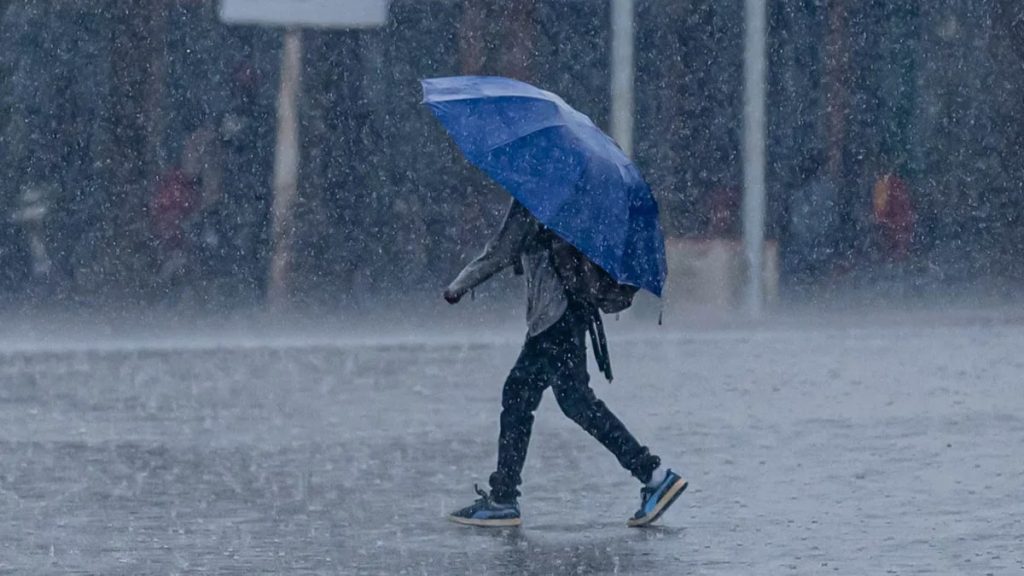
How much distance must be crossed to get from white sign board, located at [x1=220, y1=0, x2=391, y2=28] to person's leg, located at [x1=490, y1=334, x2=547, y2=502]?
10.9 meters

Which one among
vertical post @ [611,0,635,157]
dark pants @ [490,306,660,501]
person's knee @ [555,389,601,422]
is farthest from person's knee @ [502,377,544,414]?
vertical post @ [611,0,635,157]

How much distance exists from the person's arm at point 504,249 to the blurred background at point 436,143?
433 inches

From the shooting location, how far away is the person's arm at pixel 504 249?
9.01 metres

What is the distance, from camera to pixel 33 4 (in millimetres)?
21203

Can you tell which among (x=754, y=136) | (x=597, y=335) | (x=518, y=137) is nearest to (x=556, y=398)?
(x=597, y=335)

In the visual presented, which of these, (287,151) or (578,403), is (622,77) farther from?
(578,403)

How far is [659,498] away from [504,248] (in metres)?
1.14

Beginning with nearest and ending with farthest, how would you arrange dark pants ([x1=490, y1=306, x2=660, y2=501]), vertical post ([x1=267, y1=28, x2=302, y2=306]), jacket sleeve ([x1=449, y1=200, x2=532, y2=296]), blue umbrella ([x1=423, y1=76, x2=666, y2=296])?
blue umbrella ([x1=423, y1=76, x2=666, y2=296]) → jacket sleeve ([x1=449, y1=200, x2=532, y2=296]) → dark pants ([x1=490, y1=306, x2=660, y2=501]) → vertical post ([x1=267, y1=28, x2=302, y2=306])

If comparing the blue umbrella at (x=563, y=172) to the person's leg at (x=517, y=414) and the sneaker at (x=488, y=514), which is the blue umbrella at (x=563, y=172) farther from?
the sneaker at (x=488, y=514)

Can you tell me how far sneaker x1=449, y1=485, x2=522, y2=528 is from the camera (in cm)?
926

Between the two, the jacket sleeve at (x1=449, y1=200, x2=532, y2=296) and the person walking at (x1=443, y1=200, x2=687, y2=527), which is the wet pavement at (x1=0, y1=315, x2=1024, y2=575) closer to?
the person walking at (x1=443, y1=200, x2=687, y2=527)

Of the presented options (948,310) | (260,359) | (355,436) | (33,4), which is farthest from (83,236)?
(355,436)

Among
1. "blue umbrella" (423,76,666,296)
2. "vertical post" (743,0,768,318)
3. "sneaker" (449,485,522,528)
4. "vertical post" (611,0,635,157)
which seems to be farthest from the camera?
"vertical post" (743,0,768,318)

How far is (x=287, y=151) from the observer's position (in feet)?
71.2
